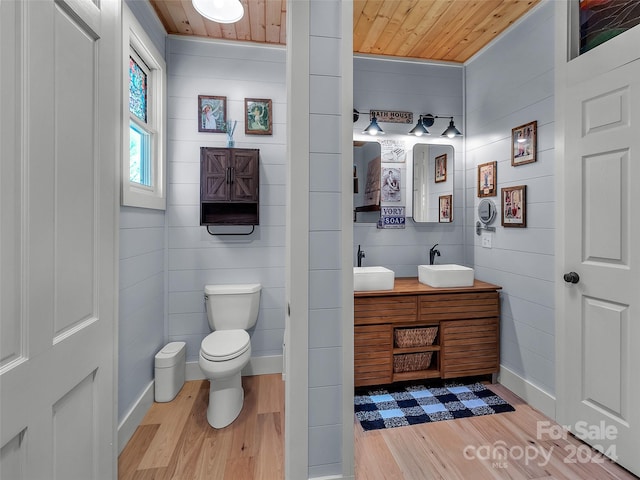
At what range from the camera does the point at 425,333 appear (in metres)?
2.31

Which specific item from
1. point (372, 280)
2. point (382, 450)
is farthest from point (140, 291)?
point (382, 450)

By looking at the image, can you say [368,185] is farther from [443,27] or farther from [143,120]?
[143,120]

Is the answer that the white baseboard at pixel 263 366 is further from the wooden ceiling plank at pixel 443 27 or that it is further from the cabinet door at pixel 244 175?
the wooden ceiling plank at pixel 443 27

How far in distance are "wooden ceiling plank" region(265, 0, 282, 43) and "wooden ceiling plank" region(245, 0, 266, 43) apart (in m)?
0.03

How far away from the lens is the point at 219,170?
→ 7.59ft

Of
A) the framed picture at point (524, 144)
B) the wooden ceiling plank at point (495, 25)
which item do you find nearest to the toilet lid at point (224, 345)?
the framed picture at point (524, 144)

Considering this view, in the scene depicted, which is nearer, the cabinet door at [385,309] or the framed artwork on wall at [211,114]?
the cabinet door at [385,309]

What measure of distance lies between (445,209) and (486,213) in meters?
0.35

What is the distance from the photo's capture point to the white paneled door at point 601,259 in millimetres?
1497

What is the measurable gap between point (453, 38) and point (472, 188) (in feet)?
4.12

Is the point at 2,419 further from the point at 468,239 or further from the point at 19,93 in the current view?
the point at 468,239

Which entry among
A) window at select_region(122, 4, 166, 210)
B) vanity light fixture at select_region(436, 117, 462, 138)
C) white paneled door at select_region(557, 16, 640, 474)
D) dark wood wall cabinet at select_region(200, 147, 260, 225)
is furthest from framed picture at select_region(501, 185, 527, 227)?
window at select_region(122, 4, 166, 210)

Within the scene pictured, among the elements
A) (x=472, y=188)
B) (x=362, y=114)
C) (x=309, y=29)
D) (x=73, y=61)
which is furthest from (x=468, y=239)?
(x=73, y=61)

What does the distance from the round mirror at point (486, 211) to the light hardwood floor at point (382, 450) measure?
1425 mm
